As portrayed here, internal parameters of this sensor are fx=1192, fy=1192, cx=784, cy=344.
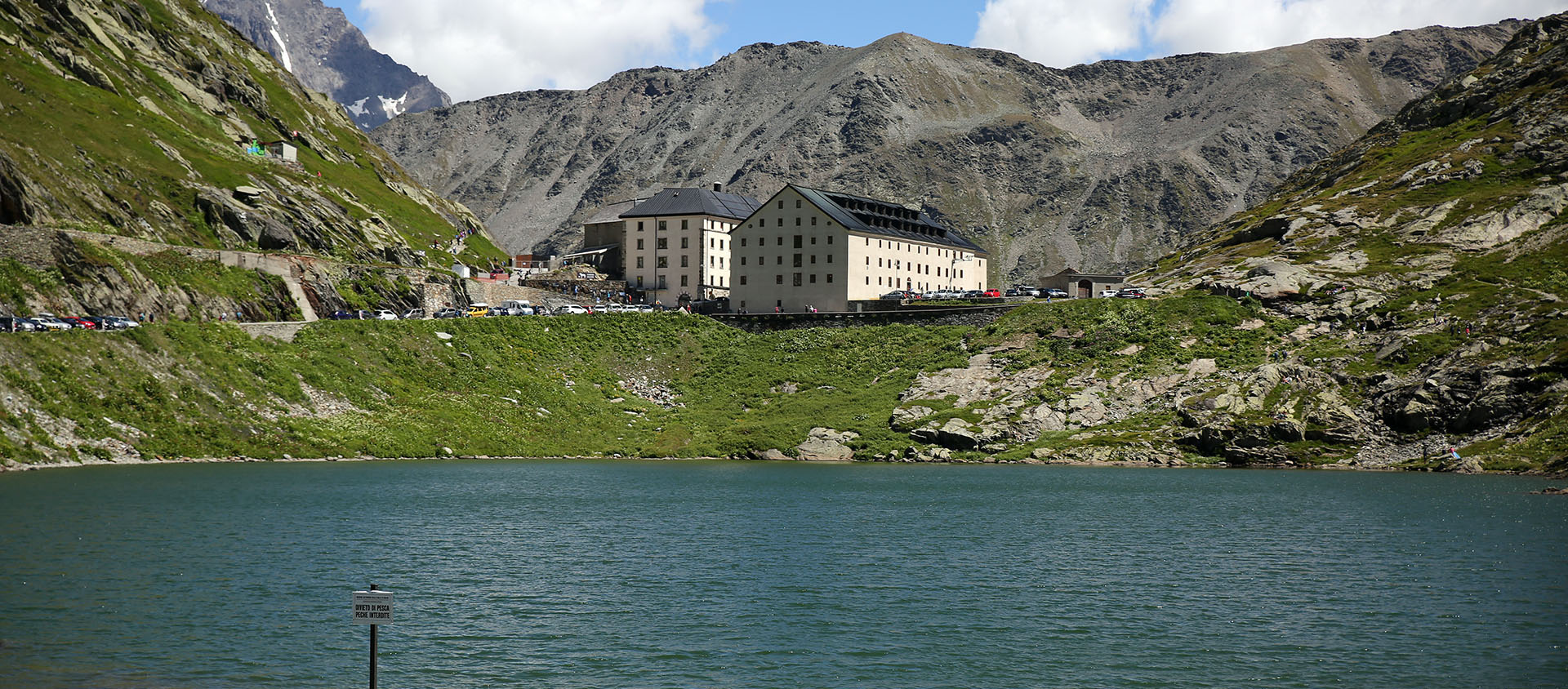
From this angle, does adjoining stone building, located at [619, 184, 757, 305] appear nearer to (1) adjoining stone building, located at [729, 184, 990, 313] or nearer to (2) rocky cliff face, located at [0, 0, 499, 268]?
(1) adjoining stone building, located at [729, 184, 990, 313]

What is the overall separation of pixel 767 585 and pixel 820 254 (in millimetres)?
108855

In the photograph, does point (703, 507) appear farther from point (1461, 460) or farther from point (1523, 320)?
point (1523, 320)

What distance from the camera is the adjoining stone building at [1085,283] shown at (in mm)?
147875

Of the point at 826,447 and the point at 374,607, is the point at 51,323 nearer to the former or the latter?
the point at 826,447

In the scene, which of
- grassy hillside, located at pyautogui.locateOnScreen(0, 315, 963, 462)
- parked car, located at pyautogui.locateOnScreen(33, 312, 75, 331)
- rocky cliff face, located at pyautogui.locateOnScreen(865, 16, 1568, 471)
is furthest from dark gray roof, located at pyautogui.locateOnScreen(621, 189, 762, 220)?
parked car, located at pyautogui.locateOnScreen(33, 312, 75, 331)

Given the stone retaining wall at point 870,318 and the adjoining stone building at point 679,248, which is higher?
the adjoining stone building at point 679,248

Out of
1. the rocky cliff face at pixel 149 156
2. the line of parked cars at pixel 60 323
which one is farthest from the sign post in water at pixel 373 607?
the rocky cliff face at pixel 149 156

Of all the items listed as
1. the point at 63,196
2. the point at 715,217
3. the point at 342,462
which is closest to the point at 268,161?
the point at 63,196

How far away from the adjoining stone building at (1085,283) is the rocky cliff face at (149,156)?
304 ft

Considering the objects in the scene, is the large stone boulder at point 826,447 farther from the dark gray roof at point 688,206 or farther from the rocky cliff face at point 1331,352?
the dark gray roof at point 688,206

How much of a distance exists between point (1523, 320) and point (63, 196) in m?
143

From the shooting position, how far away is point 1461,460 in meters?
94.4

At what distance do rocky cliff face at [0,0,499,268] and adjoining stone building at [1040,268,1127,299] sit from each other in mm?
92590

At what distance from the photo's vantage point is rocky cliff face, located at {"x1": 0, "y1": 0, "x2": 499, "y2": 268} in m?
130
